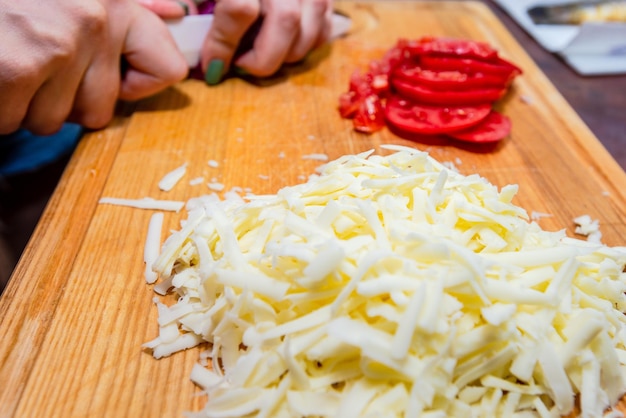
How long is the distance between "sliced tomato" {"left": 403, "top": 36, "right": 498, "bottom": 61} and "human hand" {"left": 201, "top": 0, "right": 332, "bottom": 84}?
0.39 metres

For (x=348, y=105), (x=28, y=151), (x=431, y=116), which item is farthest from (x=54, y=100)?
(x=431, y=116)

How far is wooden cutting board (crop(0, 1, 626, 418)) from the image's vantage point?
945 mm

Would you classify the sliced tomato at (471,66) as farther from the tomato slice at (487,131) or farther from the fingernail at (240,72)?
the fingernail at (240,72)

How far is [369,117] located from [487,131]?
0.35 meters

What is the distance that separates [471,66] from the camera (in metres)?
1.71

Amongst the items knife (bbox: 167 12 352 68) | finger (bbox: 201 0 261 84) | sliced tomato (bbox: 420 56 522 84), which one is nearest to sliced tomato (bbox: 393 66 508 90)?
sliced tomato (bbox: 420 56 522 84)

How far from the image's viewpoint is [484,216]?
3.33 feet

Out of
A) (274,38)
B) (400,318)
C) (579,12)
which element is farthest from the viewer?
(579,12)

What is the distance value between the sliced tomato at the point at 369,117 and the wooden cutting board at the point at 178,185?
0.04 metres

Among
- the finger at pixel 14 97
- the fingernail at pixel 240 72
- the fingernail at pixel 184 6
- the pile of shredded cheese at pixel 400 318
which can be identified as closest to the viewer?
the pile of shredded cheese at pixel 400 318

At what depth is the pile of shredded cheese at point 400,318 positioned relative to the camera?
849 mm

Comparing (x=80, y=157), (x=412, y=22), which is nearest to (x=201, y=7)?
(x=80, y=157)

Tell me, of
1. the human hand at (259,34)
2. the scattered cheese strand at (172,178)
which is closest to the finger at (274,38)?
the human hand at (259,34)

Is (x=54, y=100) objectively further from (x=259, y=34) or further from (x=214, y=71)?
(x=259, y=34)
